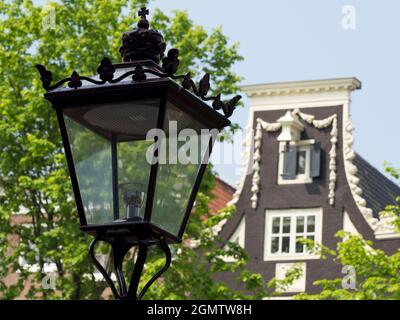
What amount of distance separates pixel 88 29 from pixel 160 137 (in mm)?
18394

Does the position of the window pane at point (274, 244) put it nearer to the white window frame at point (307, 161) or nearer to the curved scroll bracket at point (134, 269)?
the white window frame at point (307, 161)

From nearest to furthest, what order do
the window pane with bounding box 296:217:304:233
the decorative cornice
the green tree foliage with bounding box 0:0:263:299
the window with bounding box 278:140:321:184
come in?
the green tree foliage with bounding box 0:0:263:299 → the window pane with bounding box 296:217:304:233 → the decorative cornice → the window with bounding box 278:140:321:184

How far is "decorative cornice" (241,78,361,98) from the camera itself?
27.3 meters

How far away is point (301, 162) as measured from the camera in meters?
27.8

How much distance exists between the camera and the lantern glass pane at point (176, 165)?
17.7 feet

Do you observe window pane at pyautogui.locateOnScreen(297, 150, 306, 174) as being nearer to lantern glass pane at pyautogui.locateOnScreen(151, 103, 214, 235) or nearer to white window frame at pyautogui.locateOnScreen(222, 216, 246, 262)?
white window frame at pyautogui.locateOnScreen(222, 216, 246, 262)

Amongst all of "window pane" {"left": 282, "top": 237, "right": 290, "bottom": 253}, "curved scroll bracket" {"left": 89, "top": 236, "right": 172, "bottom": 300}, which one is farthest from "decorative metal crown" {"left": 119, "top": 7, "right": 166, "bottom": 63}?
"window pane" {"left": 282, "top": 237, "right": 290, "bottom": 253}

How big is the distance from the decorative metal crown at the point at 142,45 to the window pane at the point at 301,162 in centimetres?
2211

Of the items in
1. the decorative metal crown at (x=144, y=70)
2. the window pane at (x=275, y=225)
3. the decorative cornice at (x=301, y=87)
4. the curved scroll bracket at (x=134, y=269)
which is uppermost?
the decorative cornice at (x=301, y=87)

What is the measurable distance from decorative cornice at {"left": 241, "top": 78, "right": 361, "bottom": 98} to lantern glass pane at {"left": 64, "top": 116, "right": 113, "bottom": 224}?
72.3ft

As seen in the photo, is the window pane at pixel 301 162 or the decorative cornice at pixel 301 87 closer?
the decorative cornice at pixel 301 87

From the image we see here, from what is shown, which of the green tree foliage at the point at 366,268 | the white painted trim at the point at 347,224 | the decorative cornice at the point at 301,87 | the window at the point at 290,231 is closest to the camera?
the green tree foliage at the point at 366,268

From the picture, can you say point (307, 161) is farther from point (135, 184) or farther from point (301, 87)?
point (135, 184)

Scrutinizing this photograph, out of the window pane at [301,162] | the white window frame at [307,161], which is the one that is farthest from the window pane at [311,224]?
the window pane at [301,162]
